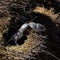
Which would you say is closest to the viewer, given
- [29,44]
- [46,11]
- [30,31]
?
[29,44]

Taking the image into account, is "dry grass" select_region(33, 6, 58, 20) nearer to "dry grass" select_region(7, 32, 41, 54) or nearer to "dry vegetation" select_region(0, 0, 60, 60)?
"dry vegetation" select_region(0, 0, 60, 60)

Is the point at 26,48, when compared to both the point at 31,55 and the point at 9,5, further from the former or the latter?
the point at 9,5

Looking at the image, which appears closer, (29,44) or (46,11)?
(29,44)

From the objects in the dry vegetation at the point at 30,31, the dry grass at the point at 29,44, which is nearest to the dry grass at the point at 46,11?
the dry vegetation at the point at 30,31

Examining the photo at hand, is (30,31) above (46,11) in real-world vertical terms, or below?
below

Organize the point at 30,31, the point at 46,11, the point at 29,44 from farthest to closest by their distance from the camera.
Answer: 1. the point at 46,11
2. the point at 30,31
3. the point at 29,44

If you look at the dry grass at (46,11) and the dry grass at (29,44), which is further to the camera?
the dry grass at (46,11)

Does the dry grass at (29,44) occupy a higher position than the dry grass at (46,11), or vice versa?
the dry grass at (46,11)

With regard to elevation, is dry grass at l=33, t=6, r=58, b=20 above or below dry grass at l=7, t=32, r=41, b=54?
above

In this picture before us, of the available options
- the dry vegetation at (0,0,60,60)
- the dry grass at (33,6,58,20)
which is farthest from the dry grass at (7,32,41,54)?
the dry grass at (33,6,58,20)

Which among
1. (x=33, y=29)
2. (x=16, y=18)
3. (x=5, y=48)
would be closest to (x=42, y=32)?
(x=33, y=29)

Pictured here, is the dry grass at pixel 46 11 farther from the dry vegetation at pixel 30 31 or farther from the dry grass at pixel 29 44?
the dry grass at pixel 29 44

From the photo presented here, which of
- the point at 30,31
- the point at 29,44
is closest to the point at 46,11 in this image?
the point at 30,31

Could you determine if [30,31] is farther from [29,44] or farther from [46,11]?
[46,11]
